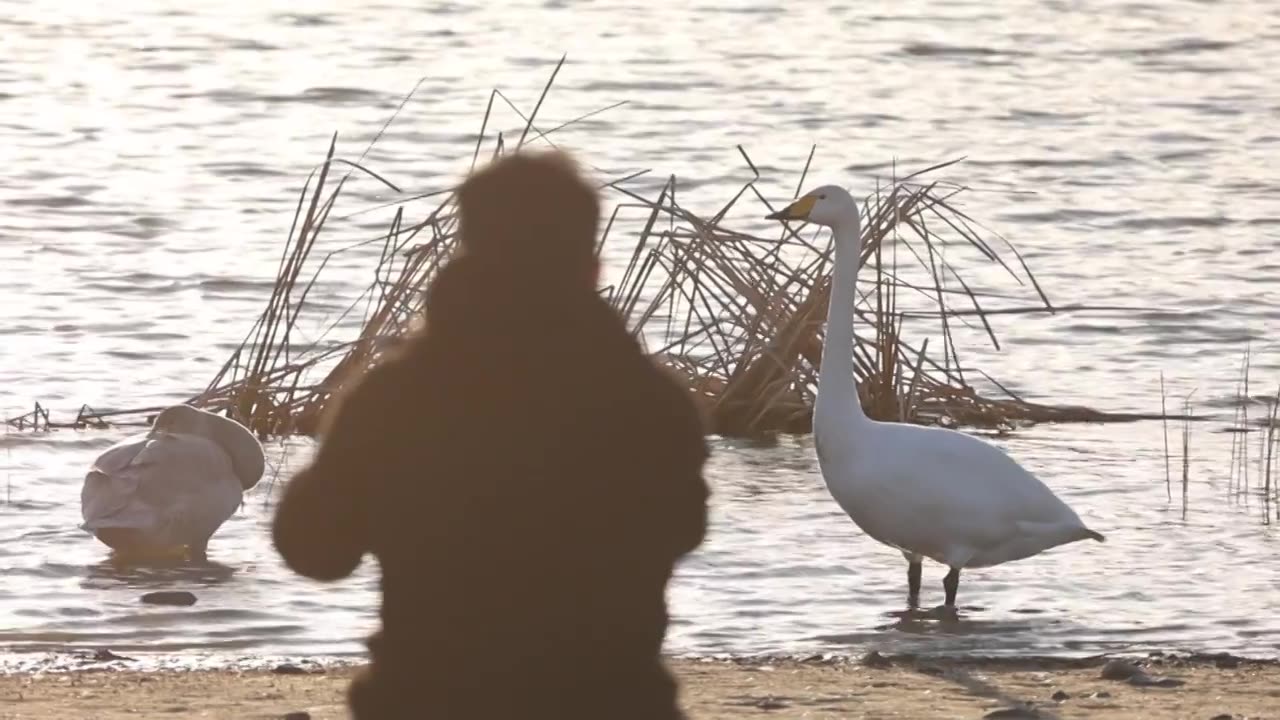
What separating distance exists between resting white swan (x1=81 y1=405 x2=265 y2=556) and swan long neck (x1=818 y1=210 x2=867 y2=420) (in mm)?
2128

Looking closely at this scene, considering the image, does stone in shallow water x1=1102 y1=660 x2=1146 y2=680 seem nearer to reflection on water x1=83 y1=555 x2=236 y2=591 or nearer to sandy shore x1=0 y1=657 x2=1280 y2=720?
sandy shore x1=0 y1=657 x2=1280 y2=720

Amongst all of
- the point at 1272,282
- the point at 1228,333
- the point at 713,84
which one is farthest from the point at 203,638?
the point at 713,84

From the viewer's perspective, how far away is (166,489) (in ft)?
30.6

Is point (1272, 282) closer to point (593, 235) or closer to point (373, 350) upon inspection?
point (373, 350)

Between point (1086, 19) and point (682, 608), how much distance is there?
70.7 ft

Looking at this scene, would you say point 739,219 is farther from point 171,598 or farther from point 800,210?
point 171,598

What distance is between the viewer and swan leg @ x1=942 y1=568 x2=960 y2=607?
9.02 m

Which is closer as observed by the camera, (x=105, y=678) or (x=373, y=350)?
(x=105, y=678)

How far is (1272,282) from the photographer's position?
54.4 feet

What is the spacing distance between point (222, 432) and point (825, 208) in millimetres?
2354

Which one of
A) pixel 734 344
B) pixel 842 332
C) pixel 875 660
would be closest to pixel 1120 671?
pixel 875 660

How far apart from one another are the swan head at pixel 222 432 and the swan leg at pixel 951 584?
2.46m

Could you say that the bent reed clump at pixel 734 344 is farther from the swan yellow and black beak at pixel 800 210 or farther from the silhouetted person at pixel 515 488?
the silhouetted person at pixel 515 488

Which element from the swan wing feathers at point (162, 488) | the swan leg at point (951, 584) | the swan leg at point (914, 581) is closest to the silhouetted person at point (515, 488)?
the swan leg at point (951, 584)
